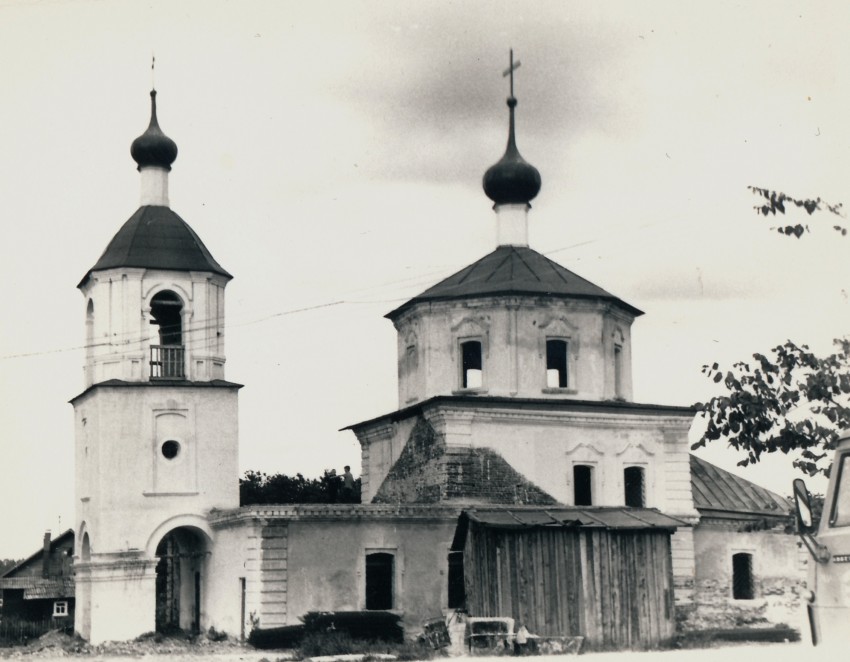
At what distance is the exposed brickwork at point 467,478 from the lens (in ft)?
89.9

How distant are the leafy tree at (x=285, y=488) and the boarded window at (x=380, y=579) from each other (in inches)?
670

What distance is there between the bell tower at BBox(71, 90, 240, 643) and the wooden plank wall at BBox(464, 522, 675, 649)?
296 inches

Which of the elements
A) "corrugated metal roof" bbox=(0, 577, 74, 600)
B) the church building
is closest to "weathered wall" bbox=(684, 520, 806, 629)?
the church building

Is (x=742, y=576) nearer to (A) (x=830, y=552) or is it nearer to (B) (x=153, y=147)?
(B) (x=153, y=147)

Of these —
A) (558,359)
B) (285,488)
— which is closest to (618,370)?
(558,359)

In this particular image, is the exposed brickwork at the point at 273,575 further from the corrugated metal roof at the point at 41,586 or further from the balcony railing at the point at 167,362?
the corrugated metal roof at the point at 41,586

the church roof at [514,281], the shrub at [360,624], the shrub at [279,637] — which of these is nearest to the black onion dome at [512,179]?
the church roof at [514,281]

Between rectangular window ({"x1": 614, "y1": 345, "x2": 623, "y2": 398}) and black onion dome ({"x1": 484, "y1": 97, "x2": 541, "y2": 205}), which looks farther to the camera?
black onion dome ({"x1": 484, "y1": 97, "x2": 541, "y2": 205})

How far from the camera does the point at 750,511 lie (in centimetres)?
3092

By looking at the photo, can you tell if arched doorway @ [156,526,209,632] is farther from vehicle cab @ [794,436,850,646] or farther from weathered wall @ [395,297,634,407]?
vehicle cab @ [794,436,850,646]

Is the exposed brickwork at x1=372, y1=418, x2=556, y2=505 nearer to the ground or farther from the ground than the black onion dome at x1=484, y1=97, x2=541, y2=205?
nearer to the ground

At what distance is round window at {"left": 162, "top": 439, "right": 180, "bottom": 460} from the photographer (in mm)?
29281

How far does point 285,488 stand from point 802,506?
3587 centimetres

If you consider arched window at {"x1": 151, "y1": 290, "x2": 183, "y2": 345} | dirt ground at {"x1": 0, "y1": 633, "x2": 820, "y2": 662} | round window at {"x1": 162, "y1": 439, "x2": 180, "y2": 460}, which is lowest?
dirt ground at {"x1": 0, "y1": 633, "x2": 820, "y2": 662}
